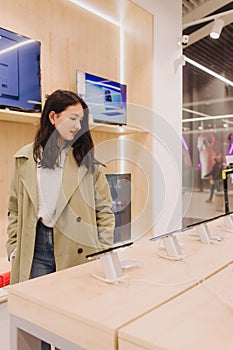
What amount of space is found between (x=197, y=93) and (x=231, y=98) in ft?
1.84

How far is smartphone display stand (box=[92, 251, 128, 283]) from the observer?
1.13 meters

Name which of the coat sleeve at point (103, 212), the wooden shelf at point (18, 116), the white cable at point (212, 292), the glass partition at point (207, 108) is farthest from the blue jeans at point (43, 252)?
the glass partition at point (207, 108)

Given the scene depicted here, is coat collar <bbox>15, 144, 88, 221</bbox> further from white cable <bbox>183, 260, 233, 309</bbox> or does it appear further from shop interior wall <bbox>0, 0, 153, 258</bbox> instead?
shop interior wall <bbox>0, 0, 153, 258</bbox>

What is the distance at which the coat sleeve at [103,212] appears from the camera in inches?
63.5

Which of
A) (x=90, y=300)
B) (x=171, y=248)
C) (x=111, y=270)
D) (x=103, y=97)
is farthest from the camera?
(x=103, y=97)

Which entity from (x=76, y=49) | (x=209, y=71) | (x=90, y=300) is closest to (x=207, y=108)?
(x=209, y=71)

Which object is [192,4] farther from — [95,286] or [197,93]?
[95,286]

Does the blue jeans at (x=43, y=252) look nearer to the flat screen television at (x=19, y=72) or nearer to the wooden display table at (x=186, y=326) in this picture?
the wooden display table at (x=186, y=326)

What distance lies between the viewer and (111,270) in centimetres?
114

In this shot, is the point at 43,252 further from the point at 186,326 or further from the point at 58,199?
the point at 186,326

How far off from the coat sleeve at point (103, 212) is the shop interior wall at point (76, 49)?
1098mm

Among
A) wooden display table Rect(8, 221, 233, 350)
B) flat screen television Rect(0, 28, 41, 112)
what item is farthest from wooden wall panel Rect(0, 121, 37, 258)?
wooden display table Rect(8, 221, 233, 350)

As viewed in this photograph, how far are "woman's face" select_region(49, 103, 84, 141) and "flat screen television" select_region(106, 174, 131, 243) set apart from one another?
52.9 inches

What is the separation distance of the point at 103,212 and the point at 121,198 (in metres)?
1.71
